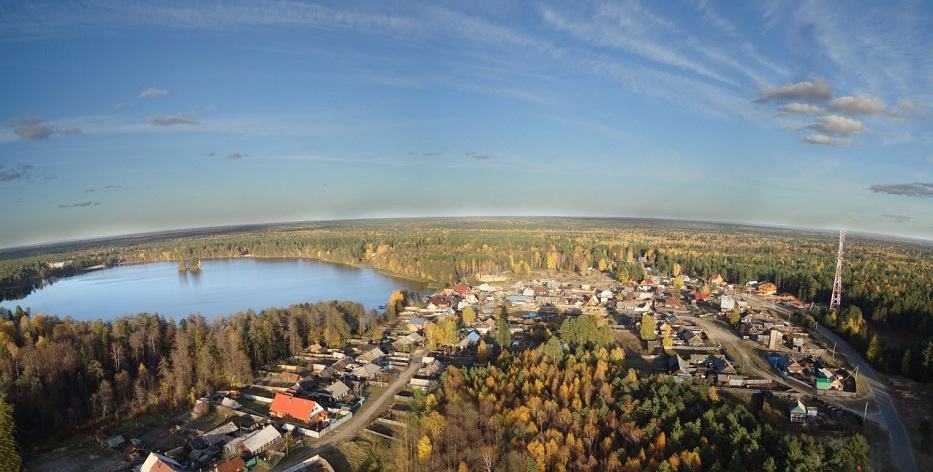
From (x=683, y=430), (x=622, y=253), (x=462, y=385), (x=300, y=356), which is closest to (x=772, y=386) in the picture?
(x=683, y=430)

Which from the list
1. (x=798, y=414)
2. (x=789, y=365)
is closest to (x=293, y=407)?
(x=798, y=414)

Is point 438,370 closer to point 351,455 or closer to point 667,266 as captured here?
point 351,455

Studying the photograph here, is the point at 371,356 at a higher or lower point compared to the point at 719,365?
lower

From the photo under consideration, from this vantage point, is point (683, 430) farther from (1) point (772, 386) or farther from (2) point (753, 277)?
(2) point (753, 277)

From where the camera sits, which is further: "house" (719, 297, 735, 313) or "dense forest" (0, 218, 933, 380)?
"house" (719, 297, 735, 313)

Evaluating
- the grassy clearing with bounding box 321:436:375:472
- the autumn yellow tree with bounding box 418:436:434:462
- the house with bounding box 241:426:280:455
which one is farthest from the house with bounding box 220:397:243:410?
the autumn yellow tree with bounding box 418:436:434:462

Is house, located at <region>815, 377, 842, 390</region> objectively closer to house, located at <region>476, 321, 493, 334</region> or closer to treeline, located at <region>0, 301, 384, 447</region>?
house, located at <region>476, 321, 493, 334</region>

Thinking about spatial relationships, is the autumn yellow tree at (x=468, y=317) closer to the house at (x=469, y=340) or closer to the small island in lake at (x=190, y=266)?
the house at (x=469, y=340)
